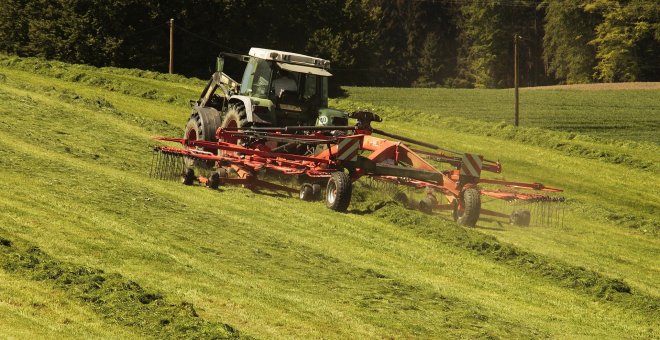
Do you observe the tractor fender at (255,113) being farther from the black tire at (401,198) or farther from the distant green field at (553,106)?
the distant green field at (553,106)

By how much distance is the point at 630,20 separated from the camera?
297ft

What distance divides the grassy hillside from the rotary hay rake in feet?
1.36

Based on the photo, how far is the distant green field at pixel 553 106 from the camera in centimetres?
5200

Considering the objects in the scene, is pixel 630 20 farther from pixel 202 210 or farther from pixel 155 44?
pixel 202 210

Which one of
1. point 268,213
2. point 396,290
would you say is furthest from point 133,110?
point 396,290

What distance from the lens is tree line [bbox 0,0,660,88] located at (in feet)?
174

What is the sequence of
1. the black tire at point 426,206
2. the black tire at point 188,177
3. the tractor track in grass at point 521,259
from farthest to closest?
the black tire at point 188,177
the black tire at point 426,206
the tractor track in grass at point 521,259

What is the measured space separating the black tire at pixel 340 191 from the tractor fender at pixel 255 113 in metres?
2.23

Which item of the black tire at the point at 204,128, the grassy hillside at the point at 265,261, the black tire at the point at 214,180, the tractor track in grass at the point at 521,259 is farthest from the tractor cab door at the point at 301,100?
the tractor track in grass at the point at 521,259

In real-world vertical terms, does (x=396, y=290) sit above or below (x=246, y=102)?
below

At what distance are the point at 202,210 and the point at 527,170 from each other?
1324 cm

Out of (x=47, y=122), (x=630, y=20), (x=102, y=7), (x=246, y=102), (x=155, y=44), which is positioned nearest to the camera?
(x=246, y=102)

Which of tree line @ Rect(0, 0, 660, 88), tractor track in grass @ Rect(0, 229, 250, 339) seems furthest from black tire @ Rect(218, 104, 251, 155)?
tree line @ Rect(0, 0, 660, 88)

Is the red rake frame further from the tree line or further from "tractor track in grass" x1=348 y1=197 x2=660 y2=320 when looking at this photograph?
the tree line
